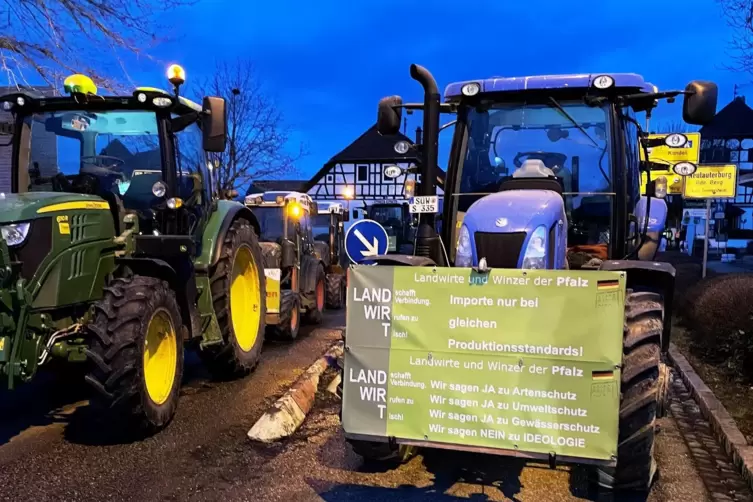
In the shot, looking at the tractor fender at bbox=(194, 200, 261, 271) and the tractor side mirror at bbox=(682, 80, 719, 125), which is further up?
the tractor side mirror at bbox=(682, 80, 719, 125)

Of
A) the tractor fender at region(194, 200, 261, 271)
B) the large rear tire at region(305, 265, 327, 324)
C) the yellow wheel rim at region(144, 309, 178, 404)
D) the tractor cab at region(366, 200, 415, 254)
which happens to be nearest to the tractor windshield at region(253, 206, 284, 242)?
the large rear tire at region(305, 265, 327, 324)

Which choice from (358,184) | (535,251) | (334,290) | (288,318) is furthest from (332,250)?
(358,184)

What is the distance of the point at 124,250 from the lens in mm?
5289

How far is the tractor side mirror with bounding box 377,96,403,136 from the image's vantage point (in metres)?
4.88

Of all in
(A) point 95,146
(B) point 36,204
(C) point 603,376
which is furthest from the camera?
(A) point 95,146

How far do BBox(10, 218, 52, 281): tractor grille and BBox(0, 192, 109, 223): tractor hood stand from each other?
0.26 feet

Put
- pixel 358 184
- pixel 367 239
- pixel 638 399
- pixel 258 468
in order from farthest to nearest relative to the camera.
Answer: pixel 358 184
pixel 367 239
pixel 258 468
pixel 638 399

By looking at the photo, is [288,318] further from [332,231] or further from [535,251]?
[535,251]

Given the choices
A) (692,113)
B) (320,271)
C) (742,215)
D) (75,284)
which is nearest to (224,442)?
(75,284)

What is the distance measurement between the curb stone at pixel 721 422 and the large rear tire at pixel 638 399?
1.24 meters

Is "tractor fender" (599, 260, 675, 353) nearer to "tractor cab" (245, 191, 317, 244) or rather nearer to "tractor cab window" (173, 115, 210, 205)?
"tractor cab window" (173, 115, 210, 205)

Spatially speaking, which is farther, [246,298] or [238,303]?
[246,298]

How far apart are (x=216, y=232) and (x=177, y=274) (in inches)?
34.3

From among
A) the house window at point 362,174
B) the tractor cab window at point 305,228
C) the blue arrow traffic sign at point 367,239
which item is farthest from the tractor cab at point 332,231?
the house window at point 362,174
